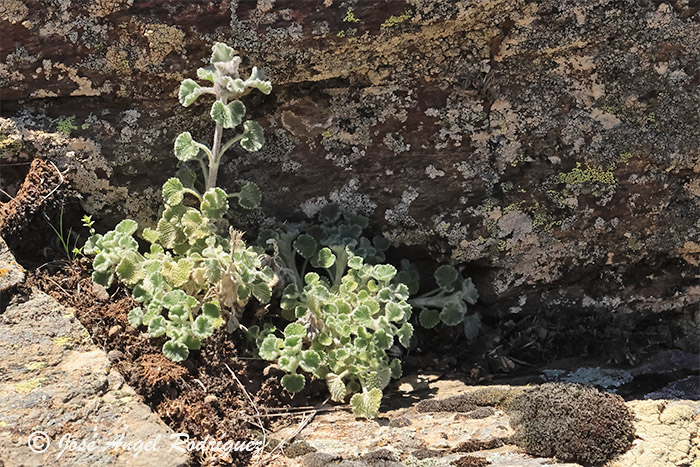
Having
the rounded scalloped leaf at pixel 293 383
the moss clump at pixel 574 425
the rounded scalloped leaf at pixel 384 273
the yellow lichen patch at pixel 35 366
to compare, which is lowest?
the moss clump at pixel 574 425

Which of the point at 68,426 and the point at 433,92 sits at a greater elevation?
the point at 433,92

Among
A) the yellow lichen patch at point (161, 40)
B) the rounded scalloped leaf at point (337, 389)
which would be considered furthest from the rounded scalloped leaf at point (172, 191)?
the rounded scalloped leaf at point (337, 389)

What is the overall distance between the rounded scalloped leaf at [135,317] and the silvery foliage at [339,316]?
0.56m

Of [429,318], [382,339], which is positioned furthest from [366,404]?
[429,318]

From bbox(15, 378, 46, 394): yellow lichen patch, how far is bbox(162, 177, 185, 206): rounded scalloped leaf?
1078mm

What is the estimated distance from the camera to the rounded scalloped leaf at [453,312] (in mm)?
4043

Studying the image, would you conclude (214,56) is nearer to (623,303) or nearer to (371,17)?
(371,17)

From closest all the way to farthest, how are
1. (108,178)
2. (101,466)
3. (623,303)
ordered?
(101,466) < (108,178) < (623,303)

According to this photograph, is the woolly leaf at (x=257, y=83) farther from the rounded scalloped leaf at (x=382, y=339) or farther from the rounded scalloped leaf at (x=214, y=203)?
the rounded scalloped leaf at (x=382, y=339)

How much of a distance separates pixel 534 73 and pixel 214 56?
1758mm

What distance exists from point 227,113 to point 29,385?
1.55 meters

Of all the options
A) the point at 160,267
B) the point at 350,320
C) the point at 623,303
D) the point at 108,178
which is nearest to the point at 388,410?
the point at 350,320

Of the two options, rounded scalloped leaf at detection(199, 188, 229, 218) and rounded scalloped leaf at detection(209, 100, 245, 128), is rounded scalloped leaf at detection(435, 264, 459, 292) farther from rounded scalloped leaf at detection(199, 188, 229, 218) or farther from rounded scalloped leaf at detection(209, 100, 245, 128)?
→ rounded scalloped leaf at detection(209, 100, 245, 128)

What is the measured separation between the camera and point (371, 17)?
3.77 m
